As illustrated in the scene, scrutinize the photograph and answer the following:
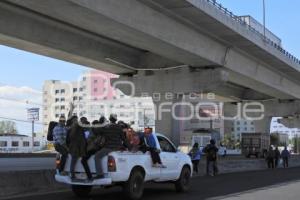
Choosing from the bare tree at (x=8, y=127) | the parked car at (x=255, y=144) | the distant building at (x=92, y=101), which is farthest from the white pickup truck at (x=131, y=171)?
the bare tree at (x=8, y=127)

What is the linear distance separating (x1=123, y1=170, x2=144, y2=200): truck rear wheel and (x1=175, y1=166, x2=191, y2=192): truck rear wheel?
247 cm

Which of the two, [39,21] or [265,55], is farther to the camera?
[265,55]

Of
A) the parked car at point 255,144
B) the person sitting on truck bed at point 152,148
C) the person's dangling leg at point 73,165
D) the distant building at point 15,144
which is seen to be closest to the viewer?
the person's dangling leg at point 73,165

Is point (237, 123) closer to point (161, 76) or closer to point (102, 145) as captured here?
point (161, 76)

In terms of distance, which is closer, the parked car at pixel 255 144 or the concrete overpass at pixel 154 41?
the concrete overpass at pixel 154 41

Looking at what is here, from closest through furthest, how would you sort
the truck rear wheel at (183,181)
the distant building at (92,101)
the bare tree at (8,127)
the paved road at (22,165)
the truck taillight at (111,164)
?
the truck taillight at (111,164), the truck rear wheel at (183,181), the paved road at (22,165), the distant building at (92,101), the bare tree at (8,127)

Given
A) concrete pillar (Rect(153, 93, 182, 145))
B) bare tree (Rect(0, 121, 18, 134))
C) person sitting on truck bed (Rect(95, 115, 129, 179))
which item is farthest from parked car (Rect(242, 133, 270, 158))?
bare tree (Rect(0, 121, 18, 134))

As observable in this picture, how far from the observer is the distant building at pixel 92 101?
263 ft

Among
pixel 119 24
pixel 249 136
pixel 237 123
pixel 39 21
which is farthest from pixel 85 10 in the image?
pixel 237 123

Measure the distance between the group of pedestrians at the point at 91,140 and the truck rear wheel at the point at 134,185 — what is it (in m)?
0.63

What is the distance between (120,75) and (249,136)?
2882 centimetres

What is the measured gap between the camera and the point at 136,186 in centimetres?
1409

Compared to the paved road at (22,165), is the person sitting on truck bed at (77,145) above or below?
above

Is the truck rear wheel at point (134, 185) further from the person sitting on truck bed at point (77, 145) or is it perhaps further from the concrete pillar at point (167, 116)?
the concrete pillar at point (167, 116)
